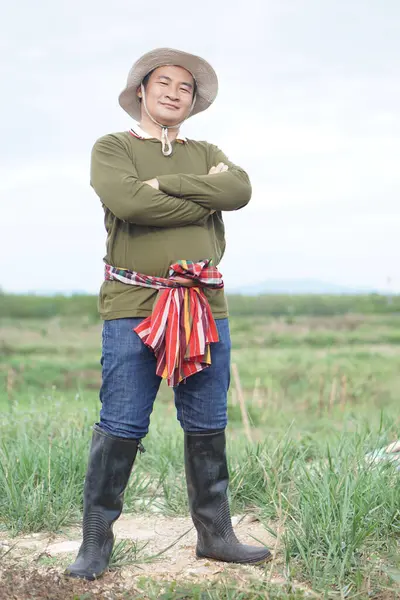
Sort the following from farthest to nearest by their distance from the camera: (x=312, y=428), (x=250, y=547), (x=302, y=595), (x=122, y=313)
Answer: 1. (x=312, y=428)
2. (x=250, y=547)
3. (x=122, y=313)
4. (x=302, y=595)

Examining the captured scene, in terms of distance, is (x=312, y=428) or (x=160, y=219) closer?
(x=160, y=219)

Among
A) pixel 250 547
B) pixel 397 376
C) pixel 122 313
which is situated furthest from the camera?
pixel 397 376

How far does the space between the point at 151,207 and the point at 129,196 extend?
0.09 meters

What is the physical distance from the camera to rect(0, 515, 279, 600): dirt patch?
289 cm

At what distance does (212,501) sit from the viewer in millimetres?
3230

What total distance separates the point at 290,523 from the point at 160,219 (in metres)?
1.42

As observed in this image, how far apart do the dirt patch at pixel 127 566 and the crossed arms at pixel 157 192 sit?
4.42 ft

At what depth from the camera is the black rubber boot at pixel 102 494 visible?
3.03 m

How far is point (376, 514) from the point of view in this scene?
3338 millimetres

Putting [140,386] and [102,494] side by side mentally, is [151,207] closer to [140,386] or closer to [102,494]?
[140,386]

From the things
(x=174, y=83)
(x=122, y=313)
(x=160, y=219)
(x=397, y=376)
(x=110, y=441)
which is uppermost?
(x=174, y=83)

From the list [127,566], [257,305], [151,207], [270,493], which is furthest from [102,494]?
[257,305]

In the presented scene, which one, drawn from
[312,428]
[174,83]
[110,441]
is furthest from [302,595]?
[312,428]

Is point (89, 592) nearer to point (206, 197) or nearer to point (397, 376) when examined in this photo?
point (206, 197)
